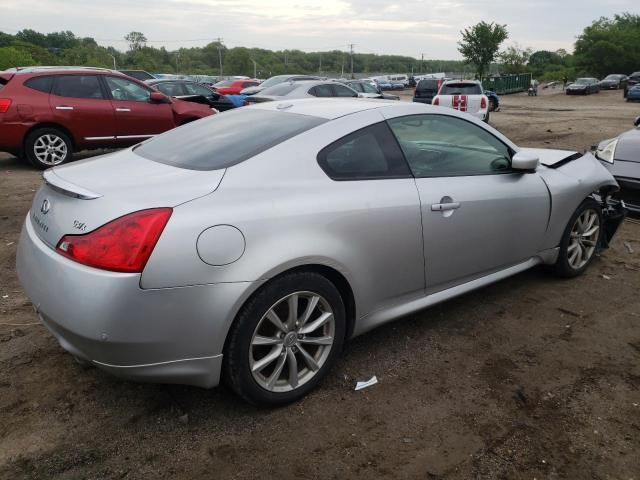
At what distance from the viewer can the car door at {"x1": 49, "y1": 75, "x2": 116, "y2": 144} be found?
27.9 feet

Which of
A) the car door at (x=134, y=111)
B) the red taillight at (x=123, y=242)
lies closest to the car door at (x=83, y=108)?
the car door at (x=134, y=111)

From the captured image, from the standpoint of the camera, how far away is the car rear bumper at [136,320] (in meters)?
2.19

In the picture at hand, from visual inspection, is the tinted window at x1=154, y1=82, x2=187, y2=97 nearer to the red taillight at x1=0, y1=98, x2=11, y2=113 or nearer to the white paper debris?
the red taillight at x1=0, y1=98, x2=11, y2=113

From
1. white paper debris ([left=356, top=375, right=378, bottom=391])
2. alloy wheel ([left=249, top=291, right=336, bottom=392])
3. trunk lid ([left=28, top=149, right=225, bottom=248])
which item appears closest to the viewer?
trunk lid ([left=28, top=149, right=225, bottom=248])

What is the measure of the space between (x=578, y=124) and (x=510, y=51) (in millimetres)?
55458

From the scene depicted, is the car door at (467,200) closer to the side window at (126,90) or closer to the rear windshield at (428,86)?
the side window at (126,90)

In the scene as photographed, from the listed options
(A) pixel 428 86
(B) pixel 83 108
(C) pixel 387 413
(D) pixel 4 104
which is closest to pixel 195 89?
(B) pixel 83 108

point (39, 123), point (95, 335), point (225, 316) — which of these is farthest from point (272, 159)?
point (39, 123)

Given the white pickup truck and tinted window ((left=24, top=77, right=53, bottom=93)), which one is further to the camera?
the white pickup truck

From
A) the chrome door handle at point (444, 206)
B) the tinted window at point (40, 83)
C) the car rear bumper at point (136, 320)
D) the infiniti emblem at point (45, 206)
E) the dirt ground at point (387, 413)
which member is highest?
the tinted window at point (40, 83)

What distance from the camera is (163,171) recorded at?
2.71 m

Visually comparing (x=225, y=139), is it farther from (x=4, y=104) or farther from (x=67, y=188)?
(x=4, y=104)

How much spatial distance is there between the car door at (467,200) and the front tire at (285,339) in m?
0.77

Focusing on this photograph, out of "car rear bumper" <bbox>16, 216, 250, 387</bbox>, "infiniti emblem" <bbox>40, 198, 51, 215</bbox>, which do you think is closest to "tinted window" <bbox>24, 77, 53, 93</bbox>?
"infiniti emblem" <bbox>40, 198, 51, 215</bbox>
